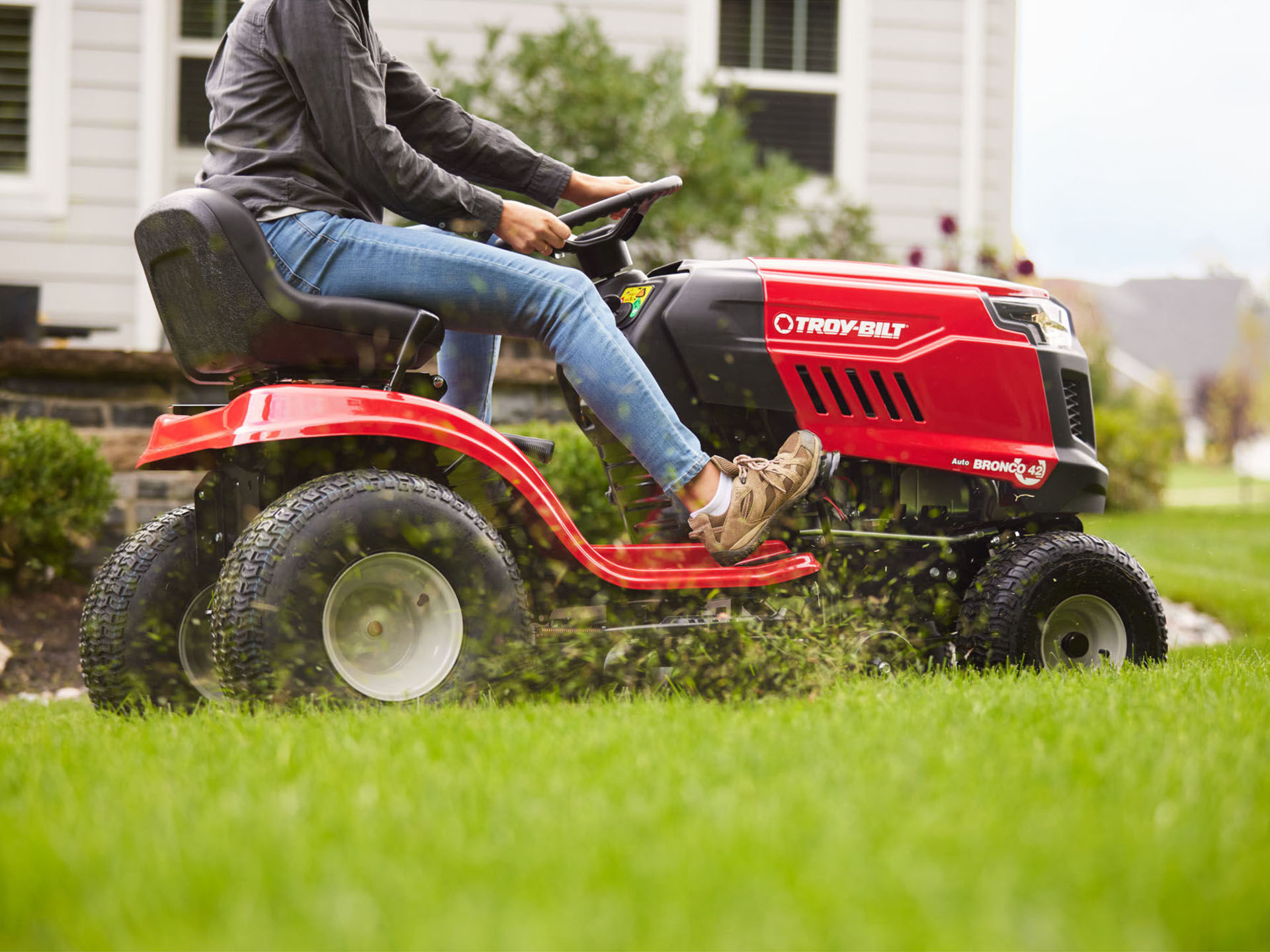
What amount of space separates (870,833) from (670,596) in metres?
1.33

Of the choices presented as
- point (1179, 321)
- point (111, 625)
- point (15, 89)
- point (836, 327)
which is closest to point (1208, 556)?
point (836, 327)

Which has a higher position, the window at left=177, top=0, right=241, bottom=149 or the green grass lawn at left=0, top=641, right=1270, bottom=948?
the window at left=177, top=0, right=241, bottom=149

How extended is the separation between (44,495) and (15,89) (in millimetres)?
3511

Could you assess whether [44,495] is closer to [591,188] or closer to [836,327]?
[591,188]

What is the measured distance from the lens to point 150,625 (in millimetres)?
2508

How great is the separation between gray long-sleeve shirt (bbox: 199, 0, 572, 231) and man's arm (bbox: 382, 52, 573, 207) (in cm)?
29

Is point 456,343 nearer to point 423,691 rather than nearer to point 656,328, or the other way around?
point 656,328

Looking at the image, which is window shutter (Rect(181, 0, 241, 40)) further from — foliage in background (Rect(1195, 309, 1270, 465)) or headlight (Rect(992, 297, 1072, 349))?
foliage in background (Rect(1195, 309, 1270, 465))

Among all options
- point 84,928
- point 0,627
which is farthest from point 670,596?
point 0,627

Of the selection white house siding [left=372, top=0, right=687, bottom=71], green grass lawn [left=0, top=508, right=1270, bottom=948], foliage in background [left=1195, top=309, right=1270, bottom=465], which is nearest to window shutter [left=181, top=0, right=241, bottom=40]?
white house siding [left=372, top=0, right=687, bottom=71]

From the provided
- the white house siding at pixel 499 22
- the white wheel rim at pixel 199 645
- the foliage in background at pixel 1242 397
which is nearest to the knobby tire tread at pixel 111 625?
the white wheel rim at pixel 199 645

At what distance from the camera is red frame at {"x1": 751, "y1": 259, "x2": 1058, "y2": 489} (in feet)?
8.93

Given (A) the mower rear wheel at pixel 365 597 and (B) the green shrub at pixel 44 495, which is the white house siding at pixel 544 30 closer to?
(B) the green shrub at pixel 44 495

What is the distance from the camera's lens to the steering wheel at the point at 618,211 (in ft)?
8.64
